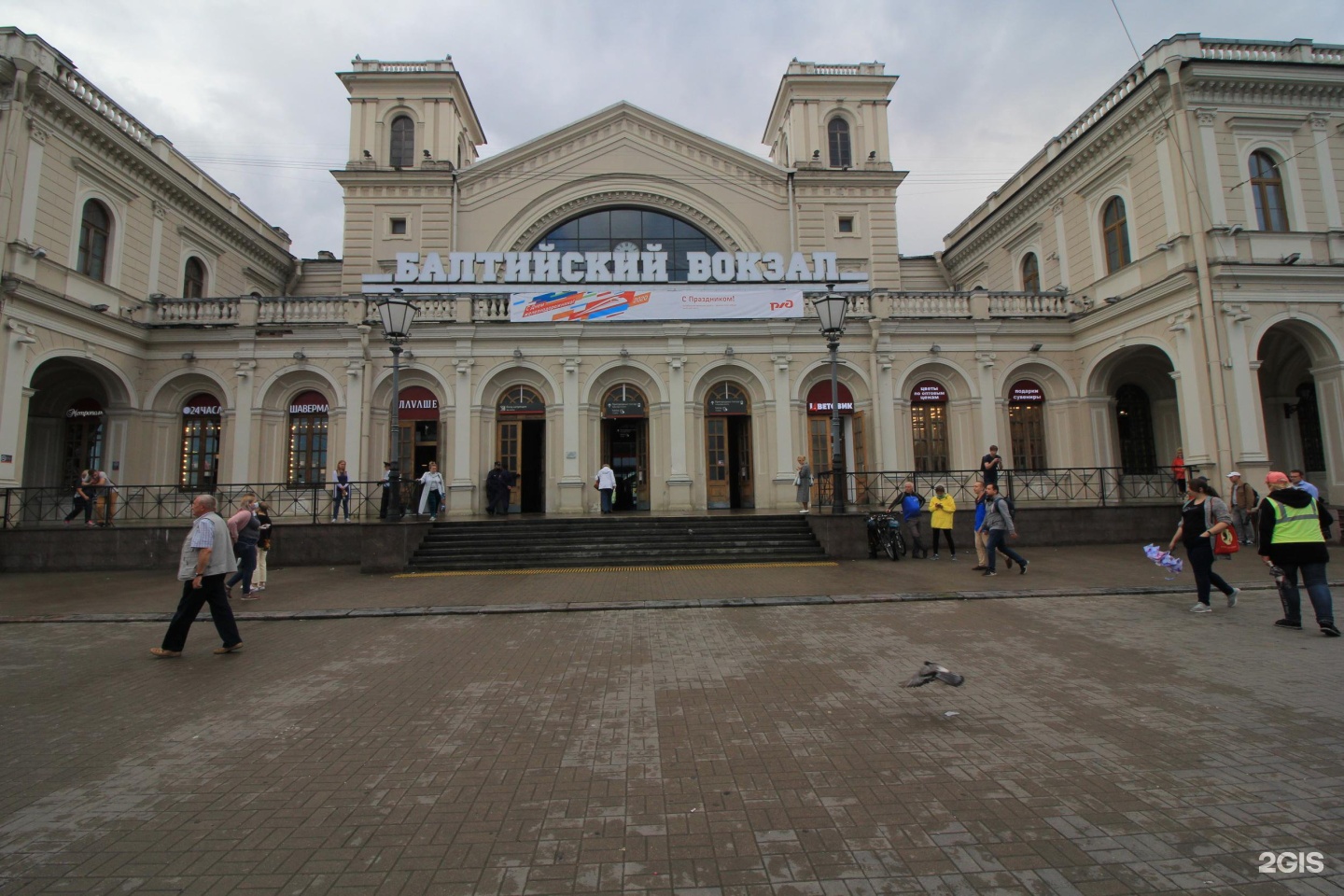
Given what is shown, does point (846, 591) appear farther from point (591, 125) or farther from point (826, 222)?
point (591, 125)

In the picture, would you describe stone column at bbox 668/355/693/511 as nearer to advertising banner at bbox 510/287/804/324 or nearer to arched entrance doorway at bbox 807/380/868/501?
advertising banner at bbox 510/287/804/324

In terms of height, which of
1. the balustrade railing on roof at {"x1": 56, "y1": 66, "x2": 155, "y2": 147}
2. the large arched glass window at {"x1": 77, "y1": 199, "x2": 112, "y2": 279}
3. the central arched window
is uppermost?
the balustrade railing on roof at {"x1": 56, "y1": 66, "x2": 155, "y2": 147}

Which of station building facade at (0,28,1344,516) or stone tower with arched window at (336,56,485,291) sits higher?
stone tower with arched window at (336,56,485,291)

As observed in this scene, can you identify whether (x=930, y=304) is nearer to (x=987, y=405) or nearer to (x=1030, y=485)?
(x=987, y=405)

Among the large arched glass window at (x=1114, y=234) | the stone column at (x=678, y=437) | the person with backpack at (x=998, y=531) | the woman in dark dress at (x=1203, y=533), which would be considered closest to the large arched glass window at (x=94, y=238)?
the stone column at (x=678, y=437)

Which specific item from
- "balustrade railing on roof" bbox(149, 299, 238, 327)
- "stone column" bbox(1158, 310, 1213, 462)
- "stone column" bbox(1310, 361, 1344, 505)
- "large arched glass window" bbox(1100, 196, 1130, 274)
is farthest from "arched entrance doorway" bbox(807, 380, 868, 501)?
"balustrade railing on roof" bbox(149, 299, 238, 327)

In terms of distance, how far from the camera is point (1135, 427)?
22.9m

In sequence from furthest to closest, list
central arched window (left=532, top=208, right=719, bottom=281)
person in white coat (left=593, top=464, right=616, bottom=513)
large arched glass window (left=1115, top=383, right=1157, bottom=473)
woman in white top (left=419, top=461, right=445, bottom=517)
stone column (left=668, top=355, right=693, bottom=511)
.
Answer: central arched window (left=532, top=208, right=719, bottom=281) → large arched glass window (left=1115, top=383, right=1157, bottom=473) → stone column (left=668, top=355, right=693, bottom=511) → person in white coat (left=593, top=464, right=616, bottom=513) → woman in white top (left=419, top=461, right=445, bottom=517)

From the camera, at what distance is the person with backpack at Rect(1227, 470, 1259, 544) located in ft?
47.6

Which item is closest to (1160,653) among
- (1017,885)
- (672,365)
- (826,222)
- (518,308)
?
(1017,885)

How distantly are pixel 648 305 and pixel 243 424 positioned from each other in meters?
13.5

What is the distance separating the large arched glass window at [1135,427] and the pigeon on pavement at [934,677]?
2276cm

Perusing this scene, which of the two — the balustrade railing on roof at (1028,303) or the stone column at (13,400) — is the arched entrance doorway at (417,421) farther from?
the balustrade railing on roof at (1028,303)

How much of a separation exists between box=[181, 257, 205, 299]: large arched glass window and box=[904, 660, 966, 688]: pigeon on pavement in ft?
88.5
